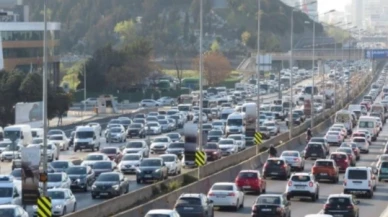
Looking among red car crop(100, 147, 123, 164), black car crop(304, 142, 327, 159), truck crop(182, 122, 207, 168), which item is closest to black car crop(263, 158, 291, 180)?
truck crop(182, 122, 207, 168)

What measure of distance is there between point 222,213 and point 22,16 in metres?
103

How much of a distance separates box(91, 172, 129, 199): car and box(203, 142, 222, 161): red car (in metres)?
16.3

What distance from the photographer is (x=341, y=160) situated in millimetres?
61531

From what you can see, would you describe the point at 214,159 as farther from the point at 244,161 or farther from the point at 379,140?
the point at 379,140

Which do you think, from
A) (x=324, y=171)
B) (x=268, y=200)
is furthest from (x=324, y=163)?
(x=268, y=200)

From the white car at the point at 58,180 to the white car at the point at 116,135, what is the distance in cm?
3129

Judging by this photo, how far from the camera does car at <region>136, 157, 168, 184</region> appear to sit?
5359 cm

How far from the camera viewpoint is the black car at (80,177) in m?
50.2

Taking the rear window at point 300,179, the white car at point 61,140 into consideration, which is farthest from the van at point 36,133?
the rear window at point 300,179

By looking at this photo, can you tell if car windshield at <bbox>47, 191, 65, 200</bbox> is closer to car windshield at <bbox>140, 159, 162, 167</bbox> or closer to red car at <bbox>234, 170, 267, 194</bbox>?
red car at <bbox>234, 170, 267, 194</bbox>

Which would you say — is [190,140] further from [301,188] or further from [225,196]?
[225,196]

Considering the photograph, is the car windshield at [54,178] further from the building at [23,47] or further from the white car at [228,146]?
the building at [23,47]

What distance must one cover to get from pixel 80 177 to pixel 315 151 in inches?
821

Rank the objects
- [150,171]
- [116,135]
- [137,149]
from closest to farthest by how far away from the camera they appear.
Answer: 1. [150,171]
2. [137,149]
3. [116,135]
